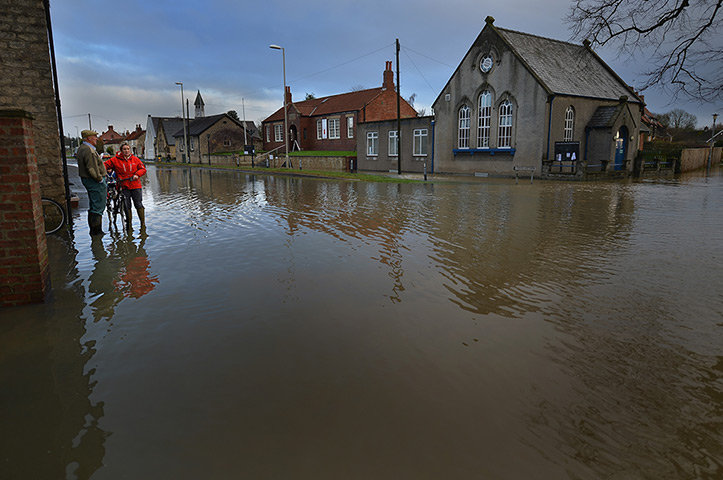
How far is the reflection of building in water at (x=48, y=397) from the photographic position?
2781 millimetres

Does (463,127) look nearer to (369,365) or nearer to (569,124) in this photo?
(569,124)

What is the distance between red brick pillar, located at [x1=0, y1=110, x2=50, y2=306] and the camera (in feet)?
16.9

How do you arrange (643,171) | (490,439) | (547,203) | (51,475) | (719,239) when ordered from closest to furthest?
(51,475), (490,439), (719,239), (547,203), (643,171)

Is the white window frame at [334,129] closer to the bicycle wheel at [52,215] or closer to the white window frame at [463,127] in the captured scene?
the white window frame at [463,127]

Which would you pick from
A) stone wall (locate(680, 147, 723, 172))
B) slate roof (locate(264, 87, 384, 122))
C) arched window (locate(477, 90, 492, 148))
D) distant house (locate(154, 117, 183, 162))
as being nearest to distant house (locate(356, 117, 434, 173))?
arched window (locate(477, 90, 492, 148))

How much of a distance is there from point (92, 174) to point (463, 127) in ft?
89.9

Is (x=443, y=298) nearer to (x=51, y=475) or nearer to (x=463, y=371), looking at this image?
(x=463, y=371)

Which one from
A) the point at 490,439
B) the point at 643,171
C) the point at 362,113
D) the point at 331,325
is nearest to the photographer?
the point at 490,439

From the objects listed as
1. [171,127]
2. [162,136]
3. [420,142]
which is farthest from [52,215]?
[162,136]

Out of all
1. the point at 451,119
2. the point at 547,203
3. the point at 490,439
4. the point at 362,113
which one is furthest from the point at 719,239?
the point at 362,113

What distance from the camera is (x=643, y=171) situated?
108 ft

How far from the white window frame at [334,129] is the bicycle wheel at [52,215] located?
4269 cm

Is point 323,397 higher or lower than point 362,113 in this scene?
lower

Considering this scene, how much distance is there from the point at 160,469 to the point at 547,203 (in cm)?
1512
